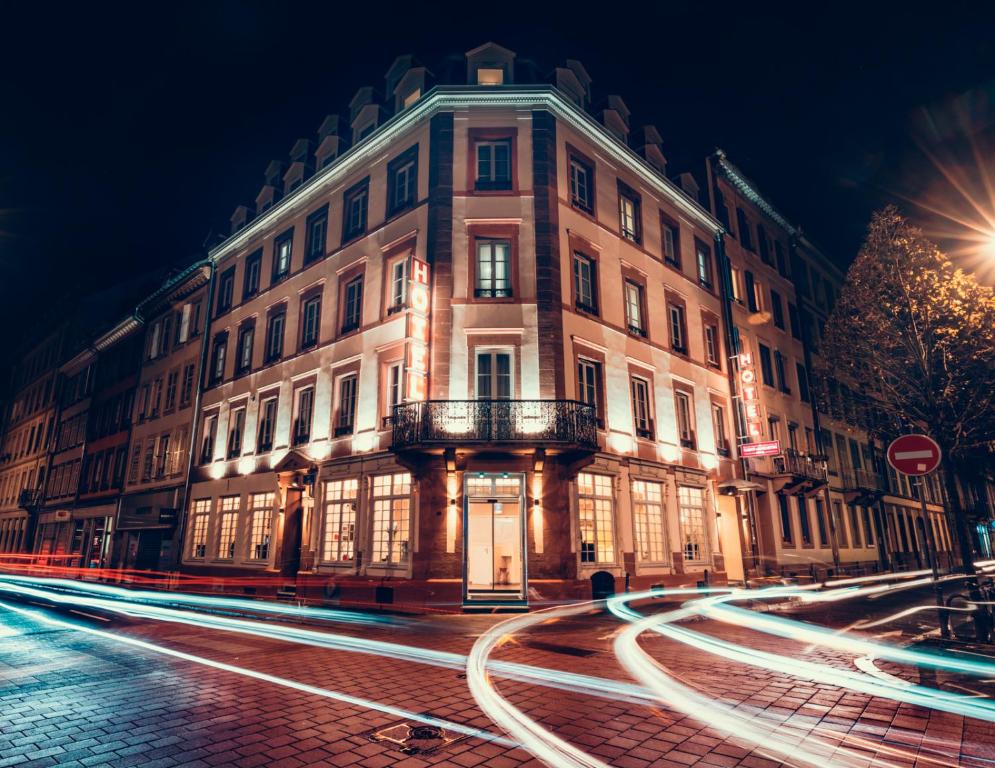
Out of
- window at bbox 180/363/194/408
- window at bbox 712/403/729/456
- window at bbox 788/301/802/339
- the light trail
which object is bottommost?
the light trail

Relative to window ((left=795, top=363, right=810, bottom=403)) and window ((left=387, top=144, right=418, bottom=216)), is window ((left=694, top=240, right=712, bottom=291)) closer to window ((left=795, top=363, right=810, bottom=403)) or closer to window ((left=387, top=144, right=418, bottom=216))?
window ((left=795, top=363, right=810, bottom=403))

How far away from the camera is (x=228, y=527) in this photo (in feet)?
74.0

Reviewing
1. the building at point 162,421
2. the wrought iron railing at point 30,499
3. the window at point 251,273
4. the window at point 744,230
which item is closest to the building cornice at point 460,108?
the window at point 251,273

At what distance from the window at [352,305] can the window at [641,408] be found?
10.4m

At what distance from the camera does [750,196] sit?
94.5 feet

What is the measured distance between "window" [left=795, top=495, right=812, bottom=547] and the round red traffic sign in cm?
1986

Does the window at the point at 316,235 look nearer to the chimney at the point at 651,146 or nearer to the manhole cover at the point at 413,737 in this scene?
the chimney at the point at 651,146

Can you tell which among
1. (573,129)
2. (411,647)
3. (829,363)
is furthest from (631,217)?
(411,647)

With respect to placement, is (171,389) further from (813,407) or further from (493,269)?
(813,407)

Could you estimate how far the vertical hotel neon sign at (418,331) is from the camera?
1571 centimetres

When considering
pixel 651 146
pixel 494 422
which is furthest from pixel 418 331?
pixel 651 146

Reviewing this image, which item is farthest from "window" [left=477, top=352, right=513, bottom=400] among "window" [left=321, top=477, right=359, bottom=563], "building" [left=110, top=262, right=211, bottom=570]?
"building" [left=110, top=262, right=211, bottom=570]

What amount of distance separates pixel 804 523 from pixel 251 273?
97.4 feet

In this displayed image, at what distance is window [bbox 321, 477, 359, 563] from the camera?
17.6 metres
